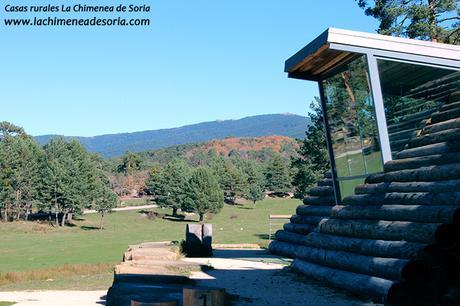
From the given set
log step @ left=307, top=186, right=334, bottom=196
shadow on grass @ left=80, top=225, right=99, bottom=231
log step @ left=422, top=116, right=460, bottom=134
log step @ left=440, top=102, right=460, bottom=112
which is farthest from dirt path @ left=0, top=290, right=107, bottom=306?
shadow on grass @ left=80, top=225, right=99, bottom=231

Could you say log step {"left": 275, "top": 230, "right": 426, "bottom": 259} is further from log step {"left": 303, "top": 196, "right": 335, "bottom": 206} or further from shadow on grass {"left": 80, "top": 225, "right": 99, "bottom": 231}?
shadow on grass {"left": 80, "top": 225, "right": 99, "bottom": 231}

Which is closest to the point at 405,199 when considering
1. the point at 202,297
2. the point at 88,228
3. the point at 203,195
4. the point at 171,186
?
the point at 202,297

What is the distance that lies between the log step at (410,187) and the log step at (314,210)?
349cm

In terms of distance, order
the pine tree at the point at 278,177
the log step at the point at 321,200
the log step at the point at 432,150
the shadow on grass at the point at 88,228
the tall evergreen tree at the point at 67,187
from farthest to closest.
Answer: the pine tree at the point at 278,177, the tall evergreen tree at the point at 67,187, the shadow on grass at the point at 88,228, the log step at the point at 321,200, the log step at the point at 432,150

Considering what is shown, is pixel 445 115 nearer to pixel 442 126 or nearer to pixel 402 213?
pixel 442 126

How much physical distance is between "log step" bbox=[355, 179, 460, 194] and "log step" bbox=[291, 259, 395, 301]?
1.59 metres

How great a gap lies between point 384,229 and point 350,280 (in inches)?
43.2

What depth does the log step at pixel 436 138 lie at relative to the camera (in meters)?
9.52

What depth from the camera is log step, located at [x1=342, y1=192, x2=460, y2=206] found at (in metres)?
7.85

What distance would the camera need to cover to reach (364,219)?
9820 mm

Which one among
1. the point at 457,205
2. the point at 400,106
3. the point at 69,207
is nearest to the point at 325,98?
the point at 400,106

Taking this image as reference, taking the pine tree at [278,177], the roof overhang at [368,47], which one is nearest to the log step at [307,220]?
the roof overhang at [368,47]

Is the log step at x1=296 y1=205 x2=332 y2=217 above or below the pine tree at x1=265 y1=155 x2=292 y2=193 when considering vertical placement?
below

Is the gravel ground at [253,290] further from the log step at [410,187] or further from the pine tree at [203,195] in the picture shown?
the pine tree at [203,195]
